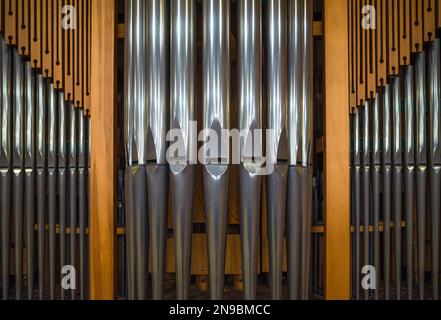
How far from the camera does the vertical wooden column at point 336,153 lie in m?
3.19

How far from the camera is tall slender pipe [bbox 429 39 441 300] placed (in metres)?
3.19

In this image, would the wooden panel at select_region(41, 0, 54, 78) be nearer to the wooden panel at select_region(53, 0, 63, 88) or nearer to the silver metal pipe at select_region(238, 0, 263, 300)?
the wooden panel at select_region(53, 0, 63, 88)

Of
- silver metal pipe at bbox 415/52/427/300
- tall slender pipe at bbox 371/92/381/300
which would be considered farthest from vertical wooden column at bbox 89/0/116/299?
silver metal pipe at bbox 415/52/427/300

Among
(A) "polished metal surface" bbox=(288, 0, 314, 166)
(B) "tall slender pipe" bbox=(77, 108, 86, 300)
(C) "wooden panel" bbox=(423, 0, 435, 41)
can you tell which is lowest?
(B) "tall slender pipe" bbox=(77, 108, 86, 300)

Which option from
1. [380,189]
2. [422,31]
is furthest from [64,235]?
[422,31]

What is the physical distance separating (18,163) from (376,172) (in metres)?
2.27

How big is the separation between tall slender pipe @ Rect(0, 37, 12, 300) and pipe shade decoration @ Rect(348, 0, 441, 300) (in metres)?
2.19

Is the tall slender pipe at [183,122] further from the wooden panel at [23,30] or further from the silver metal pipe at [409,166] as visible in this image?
the silver metal pipe at [409,166]

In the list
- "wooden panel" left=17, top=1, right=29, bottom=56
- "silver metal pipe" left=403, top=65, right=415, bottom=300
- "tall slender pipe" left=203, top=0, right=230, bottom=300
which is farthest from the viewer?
"wooden panel" left=17, top=1, right=29, bottom=56

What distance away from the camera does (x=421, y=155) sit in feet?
10.7

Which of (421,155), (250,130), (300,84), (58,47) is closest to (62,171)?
(58,47)

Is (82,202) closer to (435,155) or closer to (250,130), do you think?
(250,130)

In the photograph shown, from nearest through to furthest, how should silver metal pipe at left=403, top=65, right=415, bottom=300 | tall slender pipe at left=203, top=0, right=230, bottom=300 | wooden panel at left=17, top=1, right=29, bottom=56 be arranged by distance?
tall slender pipe at left=203, top=0, right=230, bottom=300
silver metal pipe at left=403, top=65, right=415, bottom=300
wooden panel at left=17, top=1, right=29, bottom=56

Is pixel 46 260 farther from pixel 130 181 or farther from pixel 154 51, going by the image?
pixel 154 51
